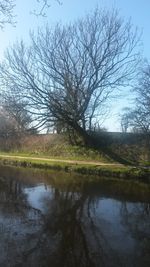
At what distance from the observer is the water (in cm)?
789

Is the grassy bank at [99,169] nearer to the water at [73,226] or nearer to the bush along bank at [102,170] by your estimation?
the bush along bank at [102,170]

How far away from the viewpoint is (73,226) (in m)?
10.4

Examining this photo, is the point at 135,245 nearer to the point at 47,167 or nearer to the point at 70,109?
the point at 47,167

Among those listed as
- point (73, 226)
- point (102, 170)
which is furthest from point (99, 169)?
point (73, 226)

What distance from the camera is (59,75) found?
28.9 meters

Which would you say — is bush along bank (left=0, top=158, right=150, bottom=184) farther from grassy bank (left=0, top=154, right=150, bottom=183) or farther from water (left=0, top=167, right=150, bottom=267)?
water (left=0, top=167, right=150, bottom=267)

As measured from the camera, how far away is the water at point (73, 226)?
25.9ft

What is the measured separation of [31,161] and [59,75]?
7971 millimetres

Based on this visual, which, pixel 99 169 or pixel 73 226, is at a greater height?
pixel 99 169

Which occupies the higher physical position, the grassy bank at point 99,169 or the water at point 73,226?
the grassy bank at point 99,169

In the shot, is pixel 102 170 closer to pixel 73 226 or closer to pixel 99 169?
pixel 99 169

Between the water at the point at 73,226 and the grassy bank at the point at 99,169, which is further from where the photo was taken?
the grassy bank at the point at 99,169

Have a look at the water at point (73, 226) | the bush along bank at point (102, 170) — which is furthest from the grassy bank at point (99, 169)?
the water at point (73, 226)

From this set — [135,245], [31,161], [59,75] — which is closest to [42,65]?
[59,75]
